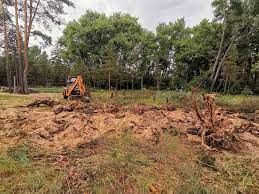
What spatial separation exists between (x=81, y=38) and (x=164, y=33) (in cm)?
1029

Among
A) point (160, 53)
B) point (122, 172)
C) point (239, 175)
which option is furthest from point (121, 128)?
point (160, 53)

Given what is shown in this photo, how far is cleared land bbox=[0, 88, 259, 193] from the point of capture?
4.47 meters

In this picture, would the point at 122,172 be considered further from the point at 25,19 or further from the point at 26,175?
the point at 25,19

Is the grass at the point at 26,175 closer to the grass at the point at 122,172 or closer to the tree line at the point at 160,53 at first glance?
the grass at the point at 122,172

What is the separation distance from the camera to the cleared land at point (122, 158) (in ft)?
14.7

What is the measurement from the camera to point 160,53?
4197 cm

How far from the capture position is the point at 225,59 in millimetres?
32219

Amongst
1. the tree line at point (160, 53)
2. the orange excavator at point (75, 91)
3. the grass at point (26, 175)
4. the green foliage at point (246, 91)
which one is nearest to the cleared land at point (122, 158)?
the grass at point (26, 175)

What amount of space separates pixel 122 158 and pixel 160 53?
123ft

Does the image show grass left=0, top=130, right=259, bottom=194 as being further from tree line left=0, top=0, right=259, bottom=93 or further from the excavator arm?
tree line left=0, top=0, right=259, bottom=93

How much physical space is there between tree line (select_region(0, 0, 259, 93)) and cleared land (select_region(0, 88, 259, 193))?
942 inches

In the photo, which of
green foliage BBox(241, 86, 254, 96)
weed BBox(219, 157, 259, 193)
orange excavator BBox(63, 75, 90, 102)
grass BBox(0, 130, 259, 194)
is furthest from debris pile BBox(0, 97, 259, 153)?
green foliage BBox(241, 86, 254, 96)

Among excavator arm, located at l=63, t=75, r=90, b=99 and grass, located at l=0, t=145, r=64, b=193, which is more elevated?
excavator arm, located at l=63, t=75, r=90, b=99

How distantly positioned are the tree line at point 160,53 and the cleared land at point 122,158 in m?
23.9
